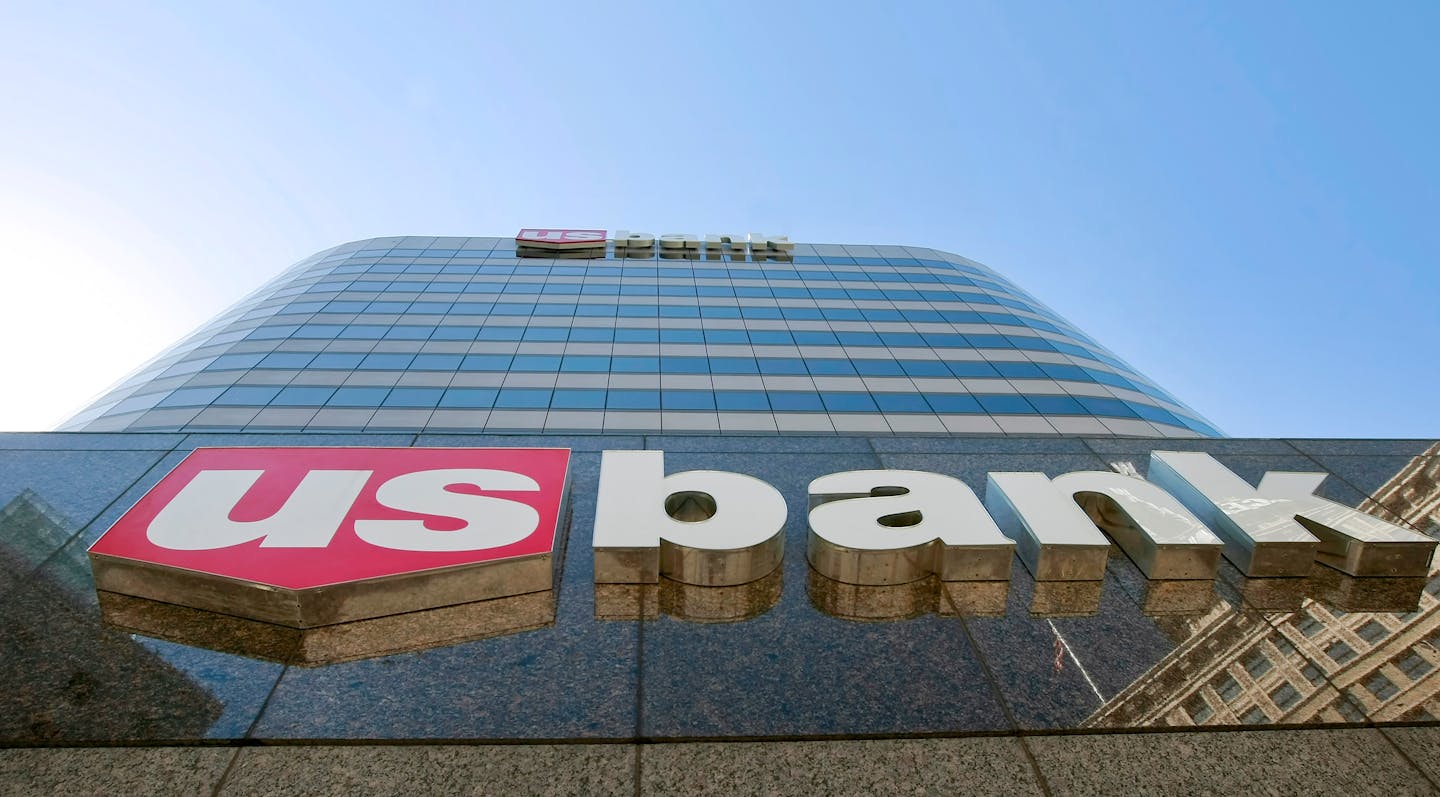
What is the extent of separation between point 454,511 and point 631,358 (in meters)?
33.4

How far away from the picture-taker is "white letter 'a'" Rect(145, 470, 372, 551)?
812 cm

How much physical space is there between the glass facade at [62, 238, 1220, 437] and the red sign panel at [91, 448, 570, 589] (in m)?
26.5

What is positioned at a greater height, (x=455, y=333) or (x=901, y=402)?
(x=455, y=333)

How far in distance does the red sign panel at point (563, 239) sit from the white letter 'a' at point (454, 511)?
47.8 m

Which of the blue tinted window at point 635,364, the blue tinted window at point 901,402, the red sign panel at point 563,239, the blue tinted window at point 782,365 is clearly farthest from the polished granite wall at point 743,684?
the red sign panel at point 563,239

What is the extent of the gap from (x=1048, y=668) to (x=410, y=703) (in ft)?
18.6

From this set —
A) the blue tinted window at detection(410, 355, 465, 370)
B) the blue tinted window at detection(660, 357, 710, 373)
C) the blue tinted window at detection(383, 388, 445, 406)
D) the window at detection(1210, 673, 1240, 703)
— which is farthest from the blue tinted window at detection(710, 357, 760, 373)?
the window at detection(1210, 673, 1240, 703)

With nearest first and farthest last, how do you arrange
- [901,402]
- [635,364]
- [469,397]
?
[469,397] < [901,402] < [635,364]

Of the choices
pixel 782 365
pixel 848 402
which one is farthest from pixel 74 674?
pixel 782 365

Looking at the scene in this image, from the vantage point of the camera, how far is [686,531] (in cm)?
862

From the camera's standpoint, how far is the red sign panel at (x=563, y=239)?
55.4 m

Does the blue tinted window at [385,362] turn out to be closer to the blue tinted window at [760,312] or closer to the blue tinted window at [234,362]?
the blue tinted window at [234,362]

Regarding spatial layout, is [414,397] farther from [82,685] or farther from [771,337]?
[82,685]

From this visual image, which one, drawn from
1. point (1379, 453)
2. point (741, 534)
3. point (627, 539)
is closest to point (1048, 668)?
point (741, 534)
